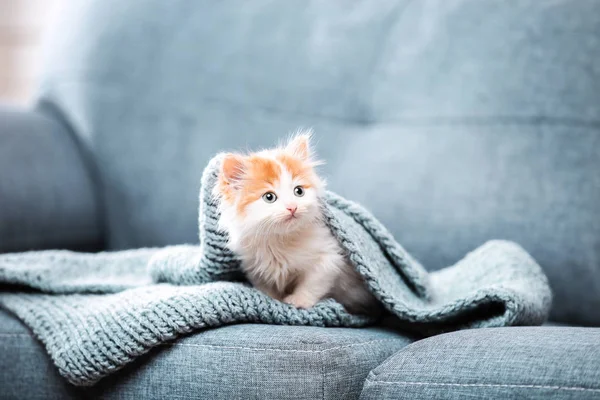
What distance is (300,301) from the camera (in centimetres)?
115

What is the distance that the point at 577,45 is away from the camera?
1.58 m

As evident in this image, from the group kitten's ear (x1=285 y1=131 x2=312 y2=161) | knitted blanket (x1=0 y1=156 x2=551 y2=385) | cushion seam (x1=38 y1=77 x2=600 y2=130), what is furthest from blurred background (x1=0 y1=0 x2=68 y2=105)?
kitten's ear (x1=285 y1=131 x2=312 y2=161)

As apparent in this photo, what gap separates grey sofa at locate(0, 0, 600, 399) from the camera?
1047mm

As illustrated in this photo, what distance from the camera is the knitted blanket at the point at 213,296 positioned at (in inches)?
42.9

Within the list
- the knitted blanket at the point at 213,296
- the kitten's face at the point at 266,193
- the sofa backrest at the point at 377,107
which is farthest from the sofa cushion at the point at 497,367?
the sofa backrest at the point at 377,107

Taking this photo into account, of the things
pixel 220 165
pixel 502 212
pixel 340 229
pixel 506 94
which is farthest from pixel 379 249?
pixel 506 94

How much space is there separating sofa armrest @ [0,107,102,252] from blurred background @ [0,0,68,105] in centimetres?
106

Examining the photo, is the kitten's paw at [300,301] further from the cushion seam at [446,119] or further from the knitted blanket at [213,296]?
the cushion seam at [446,119]

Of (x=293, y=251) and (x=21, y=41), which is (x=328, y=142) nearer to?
(x=293, y=251)

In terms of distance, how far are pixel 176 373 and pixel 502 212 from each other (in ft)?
2.61

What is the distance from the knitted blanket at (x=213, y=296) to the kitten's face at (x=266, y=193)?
0.06 m

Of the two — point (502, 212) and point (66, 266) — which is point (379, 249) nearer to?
point (502, 212)

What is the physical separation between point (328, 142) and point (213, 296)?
768mm

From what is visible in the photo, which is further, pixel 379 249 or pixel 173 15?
pixel 173 15
